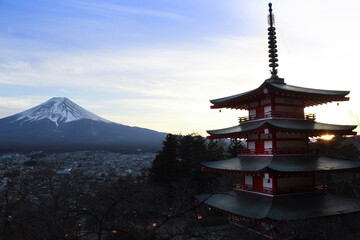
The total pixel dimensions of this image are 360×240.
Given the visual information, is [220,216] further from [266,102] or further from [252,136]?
[266,102]

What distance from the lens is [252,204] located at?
14.3 metres

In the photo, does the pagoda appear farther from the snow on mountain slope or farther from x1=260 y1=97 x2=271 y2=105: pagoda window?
the snow on mountain slope

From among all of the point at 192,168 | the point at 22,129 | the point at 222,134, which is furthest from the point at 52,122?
the point at 222,134

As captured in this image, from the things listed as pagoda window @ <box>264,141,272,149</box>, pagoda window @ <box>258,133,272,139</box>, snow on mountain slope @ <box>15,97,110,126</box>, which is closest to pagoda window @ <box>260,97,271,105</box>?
pagoda window @ <box>258,133,272,139</box>

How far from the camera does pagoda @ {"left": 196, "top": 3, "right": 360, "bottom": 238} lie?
1330 cm

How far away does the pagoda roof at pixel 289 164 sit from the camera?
13.4 metres

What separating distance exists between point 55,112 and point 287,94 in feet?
610

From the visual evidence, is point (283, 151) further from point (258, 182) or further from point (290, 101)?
point (290, 101)

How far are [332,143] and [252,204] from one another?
633 inches

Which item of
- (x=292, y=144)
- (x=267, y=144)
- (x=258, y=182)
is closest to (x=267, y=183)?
(x=258, y=182)

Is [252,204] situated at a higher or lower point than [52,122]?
lower

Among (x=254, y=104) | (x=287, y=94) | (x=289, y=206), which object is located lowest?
(x=289, y=206)

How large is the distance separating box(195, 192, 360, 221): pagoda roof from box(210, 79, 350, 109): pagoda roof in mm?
5307

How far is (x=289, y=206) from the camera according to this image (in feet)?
43.9
